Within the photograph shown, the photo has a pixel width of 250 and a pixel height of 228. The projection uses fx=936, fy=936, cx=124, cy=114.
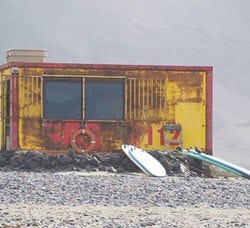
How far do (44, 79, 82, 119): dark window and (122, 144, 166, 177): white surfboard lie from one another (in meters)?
1.40

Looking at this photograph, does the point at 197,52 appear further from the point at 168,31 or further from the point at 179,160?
the point at 179,160

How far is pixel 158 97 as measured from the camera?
66.6 ft

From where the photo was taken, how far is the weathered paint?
19875mm

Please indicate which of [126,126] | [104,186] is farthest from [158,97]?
[104,186]

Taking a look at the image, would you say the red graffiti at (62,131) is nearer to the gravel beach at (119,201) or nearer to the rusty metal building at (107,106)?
the rusty metal building at (107,106)

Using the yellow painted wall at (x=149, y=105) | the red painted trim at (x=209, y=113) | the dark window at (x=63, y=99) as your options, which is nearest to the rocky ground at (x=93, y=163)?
the yellow painted wall at (x=149, y=105)

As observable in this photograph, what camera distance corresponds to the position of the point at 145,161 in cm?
1861

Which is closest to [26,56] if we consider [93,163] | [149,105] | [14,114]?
[14,114]

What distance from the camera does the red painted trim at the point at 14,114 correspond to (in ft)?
65.2

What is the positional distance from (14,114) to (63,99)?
110 centimetres

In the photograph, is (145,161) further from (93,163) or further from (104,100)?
(104,100)

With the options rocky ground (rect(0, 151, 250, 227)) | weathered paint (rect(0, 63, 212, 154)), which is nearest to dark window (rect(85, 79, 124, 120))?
weathered paint (rect(0, 63, 212, 154))

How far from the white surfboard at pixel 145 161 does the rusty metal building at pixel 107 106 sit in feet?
2.62

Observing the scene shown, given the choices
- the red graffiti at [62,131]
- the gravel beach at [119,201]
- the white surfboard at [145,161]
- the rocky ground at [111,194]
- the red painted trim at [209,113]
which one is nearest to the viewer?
the gravel beach at [119,201]
